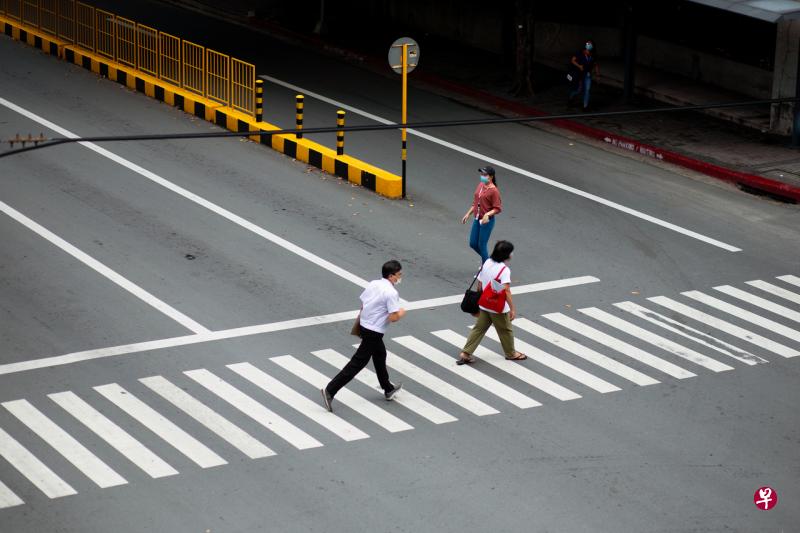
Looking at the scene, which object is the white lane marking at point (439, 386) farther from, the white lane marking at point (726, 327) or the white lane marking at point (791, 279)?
the white lane marking at point (791, 279)

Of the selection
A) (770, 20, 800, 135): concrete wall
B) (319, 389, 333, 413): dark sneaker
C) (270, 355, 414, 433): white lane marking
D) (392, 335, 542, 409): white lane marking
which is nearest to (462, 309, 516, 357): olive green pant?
(392, 335, 542, 409): white lane marking

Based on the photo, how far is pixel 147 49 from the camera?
29578 mm

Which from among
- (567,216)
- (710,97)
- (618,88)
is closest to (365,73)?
(618,88)

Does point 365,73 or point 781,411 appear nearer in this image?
point 781,411

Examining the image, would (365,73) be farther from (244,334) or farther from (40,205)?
(244,334)

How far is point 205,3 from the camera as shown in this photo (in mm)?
39844

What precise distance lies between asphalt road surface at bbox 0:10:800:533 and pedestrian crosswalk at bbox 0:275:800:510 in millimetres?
40

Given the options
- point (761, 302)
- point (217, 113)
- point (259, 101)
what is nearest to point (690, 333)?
point (761, 302)

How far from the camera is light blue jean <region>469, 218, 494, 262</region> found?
65.6 feet

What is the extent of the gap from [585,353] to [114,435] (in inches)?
240

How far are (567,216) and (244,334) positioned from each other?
7258mm

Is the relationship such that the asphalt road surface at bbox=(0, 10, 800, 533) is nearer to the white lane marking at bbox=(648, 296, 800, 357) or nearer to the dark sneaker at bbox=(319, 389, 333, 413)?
the white lane marking at bbox=(648, 296, 800, 357)

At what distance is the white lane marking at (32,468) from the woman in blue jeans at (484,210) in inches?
287

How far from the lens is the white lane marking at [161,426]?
48.1ft
